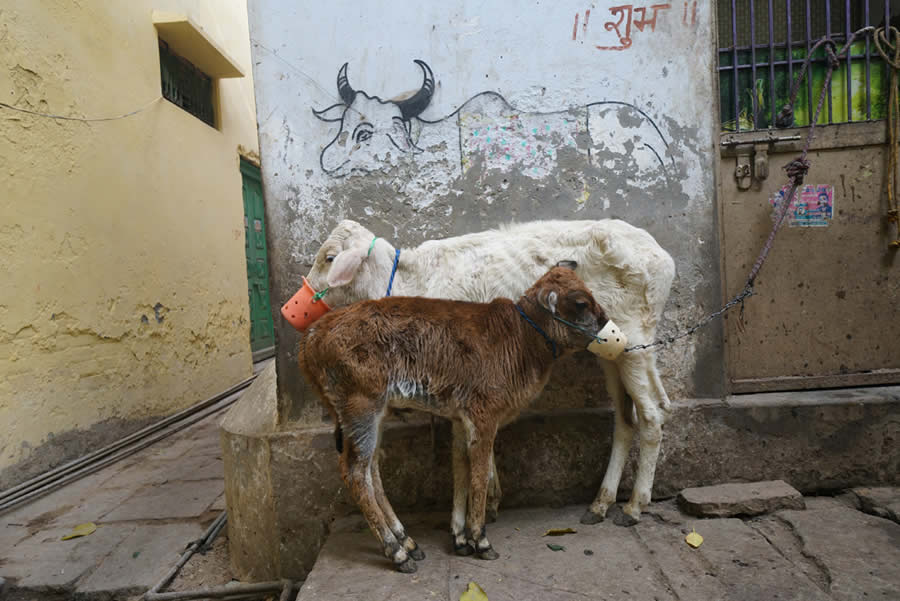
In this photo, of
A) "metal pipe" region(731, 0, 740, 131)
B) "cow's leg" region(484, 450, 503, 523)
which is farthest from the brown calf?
"metal pipe" region(731, 0, 740, 131)

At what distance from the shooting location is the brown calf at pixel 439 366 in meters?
2.46

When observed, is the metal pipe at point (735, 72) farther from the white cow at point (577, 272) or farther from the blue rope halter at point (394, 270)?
the blue rope halter at point (394, 270)

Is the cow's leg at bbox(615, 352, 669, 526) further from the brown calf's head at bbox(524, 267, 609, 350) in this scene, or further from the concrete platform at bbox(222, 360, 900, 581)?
the brown calf's head at bbox(524, 267, 609, 350)

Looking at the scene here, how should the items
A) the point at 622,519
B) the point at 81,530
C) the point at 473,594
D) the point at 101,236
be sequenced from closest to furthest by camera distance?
the point at 473,594 → the point at 622,519 → the point at 81,530 → the point at 101,236

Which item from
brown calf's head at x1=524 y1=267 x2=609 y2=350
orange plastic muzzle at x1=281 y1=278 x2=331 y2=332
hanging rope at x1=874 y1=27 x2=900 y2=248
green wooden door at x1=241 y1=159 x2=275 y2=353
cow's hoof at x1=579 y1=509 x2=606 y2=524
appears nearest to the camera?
brown calf's head at x1=524 y1=267 x2=609 y2=350

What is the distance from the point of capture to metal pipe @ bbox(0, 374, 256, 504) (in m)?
4.32

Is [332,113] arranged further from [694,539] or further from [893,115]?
[893,115]

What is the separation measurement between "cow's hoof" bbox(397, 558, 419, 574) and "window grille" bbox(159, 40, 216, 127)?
690 cm

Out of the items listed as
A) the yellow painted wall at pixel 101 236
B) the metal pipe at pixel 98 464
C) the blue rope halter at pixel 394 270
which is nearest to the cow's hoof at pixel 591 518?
the blue rope halter at pixel 394 270

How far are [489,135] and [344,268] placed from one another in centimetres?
126

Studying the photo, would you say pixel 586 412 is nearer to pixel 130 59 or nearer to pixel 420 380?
pixel 420 380

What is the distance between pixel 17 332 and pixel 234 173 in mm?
4842

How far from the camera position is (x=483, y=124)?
3307 mm

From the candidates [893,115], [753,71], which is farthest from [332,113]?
[893,115]
